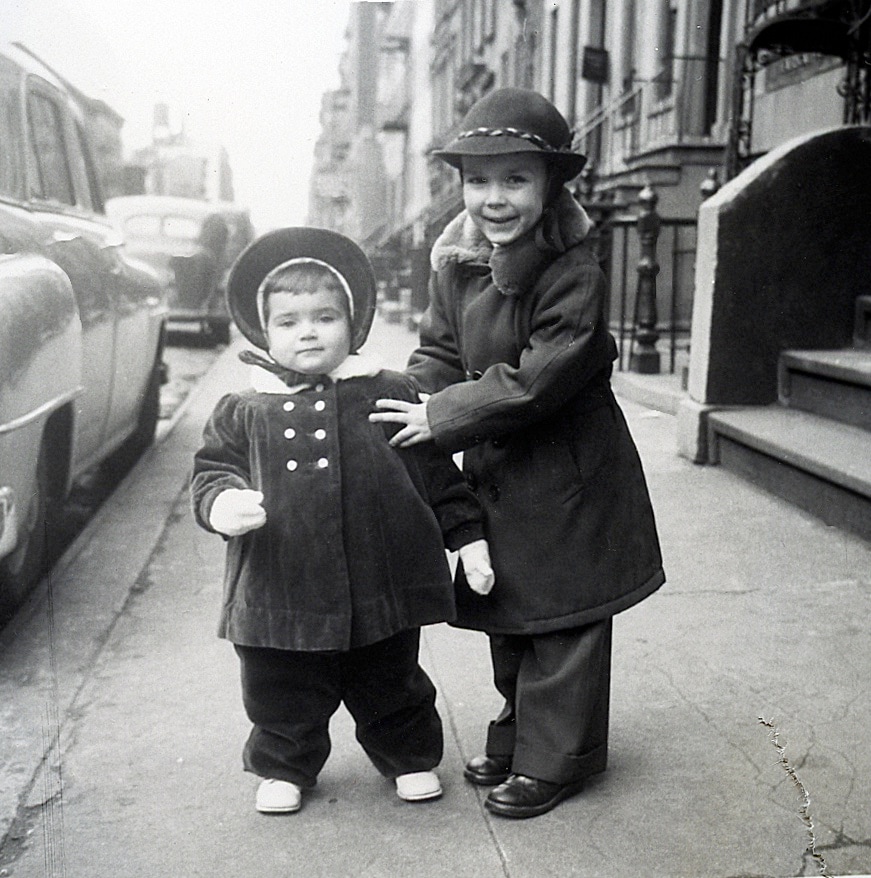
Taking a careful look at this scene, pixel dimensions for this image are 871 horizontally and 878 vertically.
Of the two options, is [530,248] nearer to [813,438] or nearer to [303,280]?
[303,280]

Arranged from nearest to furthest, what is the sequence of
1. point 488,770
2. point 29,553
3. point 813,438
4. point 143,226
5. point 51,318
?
point 488,770 → point 51,318 → point 29,553 → point 813,438 → point 143,226

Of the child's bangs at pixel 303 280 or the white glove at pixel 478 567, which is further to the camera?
the white glove at pixel 478 567

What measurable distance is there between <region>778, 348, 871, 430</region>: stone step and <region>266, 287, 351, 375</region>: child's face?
3366mm

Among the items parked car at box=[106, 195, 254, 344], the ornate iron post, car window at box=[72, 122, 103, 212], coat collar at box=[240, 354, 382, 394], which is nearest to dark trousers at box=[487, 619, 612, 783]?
coat collar at box=[240, 354, 382, 394]

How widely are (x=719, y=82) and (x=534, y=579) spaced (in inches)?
437

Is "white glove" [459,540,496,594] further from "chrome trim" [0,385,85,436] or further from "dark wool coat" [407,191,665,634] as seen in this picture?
"chrome trim" [0,385,85,436]

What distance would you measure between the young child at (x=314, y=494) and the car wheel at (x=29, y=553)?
1561 millimetres

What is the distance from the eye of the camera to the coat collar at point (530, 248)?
2336mm

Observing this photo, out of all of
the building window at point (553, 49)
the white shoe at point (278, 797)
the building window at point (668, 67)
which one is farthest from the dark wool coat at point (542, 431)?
the building window at point (553, 49)

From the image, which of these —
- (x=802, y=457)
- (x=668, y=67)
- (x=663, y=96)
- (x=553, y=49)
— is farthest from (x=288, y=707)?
(x=553, y=49)

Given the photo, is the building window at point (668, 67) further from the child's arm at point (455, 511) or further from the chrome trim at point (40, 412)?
the child's arm at point (455, 511)

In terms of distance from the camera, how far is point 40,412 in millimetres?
3371

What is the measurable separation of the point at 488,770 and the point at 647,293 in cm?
570

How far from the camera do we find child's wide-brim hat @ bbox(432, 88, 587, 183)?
225cm
